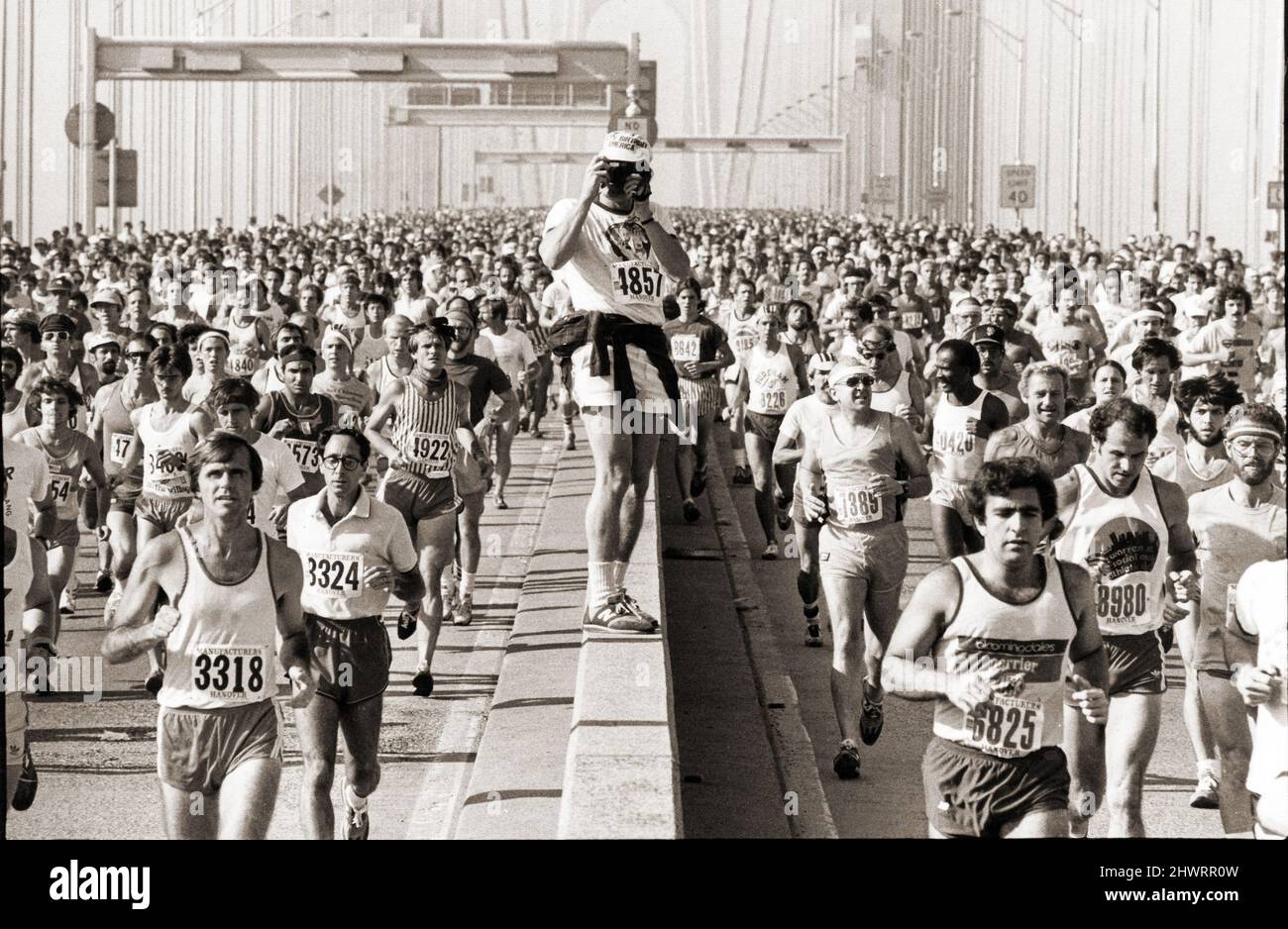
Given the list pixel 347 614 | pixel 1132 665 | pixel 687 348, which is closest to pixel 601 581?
pixel 347 614

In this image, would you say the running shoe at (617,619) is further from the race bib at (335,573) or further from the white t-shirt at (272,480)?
the white t-shirt at (272,480)

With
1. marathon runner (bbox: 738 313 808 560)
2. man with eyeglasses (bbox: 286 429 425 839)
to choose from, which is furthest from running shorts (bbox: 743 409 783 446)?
man with eyeglasses (bbox: 286 429 425 839)

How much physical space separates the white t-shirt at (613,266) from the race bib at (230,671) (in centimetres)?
248

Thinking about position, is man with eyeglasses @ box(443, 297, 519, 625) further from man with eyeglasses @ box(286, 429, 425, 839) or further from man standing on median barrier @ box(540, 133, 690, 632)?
man with eyeglasses @ box(286, 429, 425, 839)

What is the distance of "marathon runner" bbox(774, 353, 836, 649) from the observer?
447 inches

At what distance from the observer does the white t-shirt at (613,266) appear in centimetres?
955

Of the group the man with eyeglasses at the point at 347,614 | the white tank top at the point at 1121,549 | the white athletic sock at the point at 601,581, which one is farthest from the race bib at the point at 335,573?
the white tank top at the point at 1121,549

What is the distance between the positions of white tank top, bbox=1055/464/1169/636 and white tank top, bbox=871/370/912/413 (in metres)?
4.56

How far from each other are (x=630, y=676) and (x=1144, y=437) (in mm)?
2090

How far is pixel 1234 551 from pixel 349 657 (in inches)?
125

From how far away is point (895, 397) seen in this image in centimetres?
1388

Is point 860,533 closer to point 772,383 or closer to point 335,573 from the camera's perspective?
point 335,573
